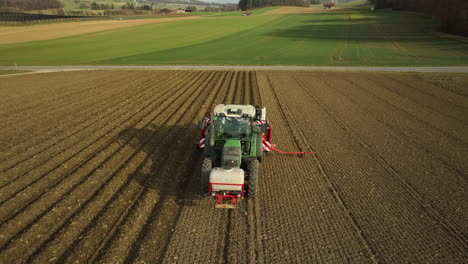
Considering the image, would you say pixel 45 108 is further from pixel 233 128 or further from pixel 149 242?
pixel 149 242

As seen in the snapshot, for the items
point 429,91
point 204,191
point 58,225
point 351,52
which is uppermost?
point 351,52

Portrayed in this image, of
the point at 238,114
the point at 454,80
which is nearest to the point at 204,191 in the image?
the point at 238,114

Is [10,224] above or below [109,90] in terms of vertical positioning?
below

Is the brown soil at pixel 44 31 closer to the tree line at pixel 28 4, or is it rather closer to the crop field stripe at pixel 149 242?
the tree line at pixel 28 4

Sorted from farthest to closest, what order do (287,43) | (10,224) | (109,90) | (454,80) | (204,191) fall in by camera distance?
(287,43)
(454,80)
(109,90)
(204,191)
(10,224)

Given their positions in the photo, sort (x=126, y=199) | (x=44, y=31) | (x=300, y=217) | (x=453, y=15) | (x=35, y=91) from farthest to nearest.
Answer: (x=44, y=31), (x=453, y=15), (x=35, y=91), (x=126, y=199), (x=300, y=217)

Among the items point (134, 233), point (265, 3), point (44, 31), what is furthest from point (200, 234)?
point (265, 3)

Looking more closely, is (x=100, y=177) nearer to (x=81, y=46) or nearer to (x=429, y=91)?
(x=429, y=91)
